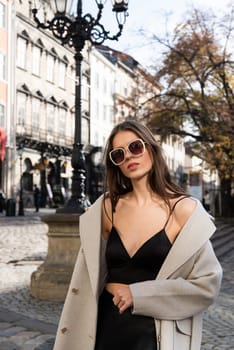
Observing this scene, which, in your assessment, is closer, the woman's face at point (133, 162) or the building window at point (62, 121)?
the woman's face at point (133, 162)

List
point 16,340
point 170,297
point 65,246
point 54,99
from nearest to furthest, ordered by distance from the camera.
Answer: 1. point 170,297
2. point 16,340
3. point 65,246
4. point 54,99

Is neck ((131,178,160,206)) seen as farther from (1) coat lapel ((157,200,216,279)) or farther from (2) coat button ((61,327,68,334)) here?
(2) coat button ((61,327,68,334))

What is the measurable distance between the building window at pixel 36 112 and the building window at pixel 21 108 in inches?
54.1

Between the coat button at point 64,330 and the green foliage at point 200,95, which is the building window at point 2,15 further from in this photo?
the coat button at point 64,330

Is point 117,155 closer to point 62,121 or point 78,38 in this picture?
point 78,38

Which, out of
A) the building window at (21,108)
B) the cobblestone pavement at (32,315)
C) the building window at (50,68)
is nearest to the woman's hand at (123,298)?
the cobblestone pavement at (32,315)

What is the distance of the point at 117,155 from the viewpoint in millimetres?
2107

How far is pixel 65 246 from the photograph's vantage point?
7.19 m

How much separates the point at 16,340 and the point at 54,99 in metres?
38.7

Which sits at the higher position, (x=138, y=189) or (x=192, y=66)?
(x=192, y=66)

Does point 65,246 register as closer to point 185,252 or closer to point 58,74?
Answer: point 185,252

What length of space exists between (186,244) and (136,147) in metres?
0.44

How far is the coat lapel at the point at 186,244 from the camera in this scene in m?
1.86

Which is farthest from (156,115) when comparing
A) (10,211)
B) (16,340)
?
(16,340)
